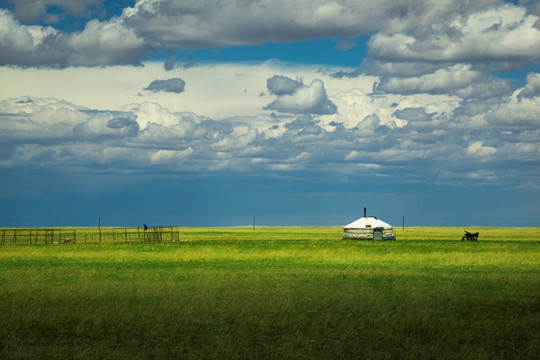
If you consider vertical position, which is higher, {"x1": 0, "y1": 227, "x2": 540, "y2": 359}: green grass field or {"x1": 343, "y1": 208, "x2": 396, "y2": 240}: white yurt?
{"x1": 343, "y1": 208, "x2": 396, "y2": 240}: white yurt

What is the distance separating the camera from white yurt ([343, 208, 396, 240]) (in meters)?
93.9

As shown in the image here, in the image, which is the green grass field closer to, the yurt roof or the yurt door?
the yurt door

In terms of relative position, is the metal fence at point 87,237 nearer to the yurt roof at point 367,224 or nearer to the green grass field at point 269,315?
the yurt roof at point 367,224

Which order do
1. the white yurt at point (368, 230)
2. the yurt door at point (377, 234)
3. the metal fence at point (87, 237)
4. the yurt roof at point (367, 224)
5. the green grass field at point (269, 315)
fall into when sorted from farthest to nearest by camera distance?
the yurt roof at point (367, 224) < the white yurt at point (368, 230) < the yurt door at point (377, 234) < the metal fence at point (87, 237) < the green grass field at point (269, 315)

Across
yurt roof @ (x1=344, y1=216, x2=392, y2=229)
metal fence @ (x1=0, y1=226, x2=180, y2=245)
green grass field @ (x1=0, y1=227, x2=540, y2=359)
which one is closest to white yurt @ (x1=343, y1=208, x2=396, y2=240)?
yurt roof @ (x1=344, y1=216, x2=392, y2=229)

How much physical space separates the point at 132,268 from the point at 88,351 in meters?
28.5

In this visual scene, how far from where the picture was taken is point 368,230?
95188 mm

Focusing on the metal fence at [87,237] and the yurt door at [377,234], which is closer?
the metal fence at [87,237]

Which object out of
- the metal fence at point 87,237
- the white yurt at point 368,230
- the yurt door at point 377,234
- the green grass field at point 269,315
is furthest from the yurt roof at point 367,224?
the green grass field at point 269,315

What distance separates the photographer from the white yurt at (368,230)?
93875mm

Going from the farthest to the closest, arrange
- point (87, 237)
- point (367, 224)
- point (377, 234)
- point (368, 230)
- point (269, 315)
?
point (87, 237) < point (367, 224) < point (368, 230) < point (377, 234) < point (269, 315)

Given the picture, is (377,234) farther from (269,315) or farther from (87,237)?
(269,315)

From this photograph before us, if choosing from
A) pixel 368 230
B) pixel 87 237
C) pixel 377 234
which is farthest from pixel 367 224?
pixel 87 237

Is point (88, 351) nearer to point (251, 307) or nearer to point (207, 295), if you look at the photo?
point (251, 307)
